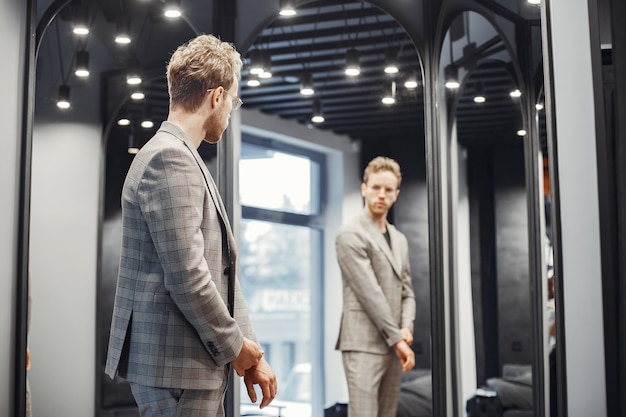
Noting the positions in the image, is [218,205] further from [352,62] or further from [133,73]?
[352,62]

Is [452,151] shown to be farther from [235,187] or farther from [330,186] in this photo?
[330,186]

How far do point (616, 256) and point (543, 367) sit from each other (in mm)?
1202

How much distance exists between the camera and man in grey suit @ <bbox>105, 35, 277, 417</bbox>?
2217 mm

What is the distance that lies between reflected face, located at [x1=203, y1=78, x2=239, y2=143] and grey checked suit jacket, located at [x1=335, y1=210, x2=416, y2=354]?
79.2 inches

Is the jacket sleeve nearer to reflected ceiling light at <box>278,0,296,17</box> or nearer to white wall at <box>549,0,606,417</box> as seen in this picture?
reflected ceiling light at <box>278,0,296,17</box>

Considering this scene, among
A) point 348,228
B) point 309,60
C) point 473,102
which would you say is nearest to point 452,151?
point 473,102

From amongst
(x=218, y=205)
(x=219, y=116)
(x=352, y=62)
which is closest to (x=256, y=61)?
(x=352, y=62)

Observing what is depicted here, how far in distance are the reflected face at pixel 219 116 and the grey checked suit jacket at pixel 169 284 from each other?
0.19 metres

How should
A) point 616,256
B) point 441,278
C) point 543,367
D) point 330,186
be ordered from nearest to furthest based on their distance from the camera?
point 616,256
point 543,367
point 441,278
point 330,186

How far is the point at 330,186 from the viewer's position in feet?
22.3

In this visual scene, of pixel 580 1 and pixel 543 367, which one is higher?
pixel 580 1

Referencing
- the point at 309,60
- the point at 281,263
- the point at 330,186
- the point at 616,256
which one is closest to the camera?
the point at 616,256

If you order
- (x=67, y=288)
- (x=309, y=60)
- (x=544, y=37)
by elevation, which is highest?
(x=309, y=60)

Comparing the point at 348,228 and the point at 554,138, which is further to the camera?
the point at 348,228
